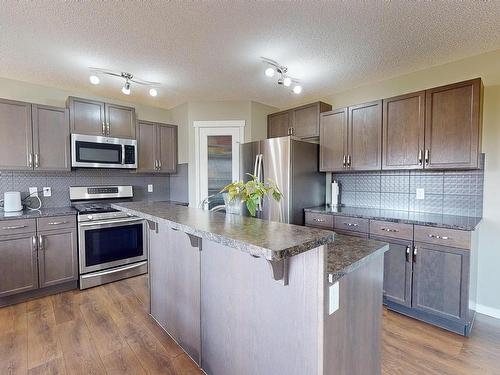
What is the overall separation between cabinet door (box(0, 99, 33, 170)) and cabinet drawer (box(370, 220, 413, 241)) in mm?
3771

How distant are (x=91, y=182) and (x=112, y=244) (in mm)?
1017

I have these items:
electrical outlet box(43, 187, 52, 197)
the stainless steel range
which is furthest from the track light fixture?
electrical outlet box(43, 187, 52, 197)

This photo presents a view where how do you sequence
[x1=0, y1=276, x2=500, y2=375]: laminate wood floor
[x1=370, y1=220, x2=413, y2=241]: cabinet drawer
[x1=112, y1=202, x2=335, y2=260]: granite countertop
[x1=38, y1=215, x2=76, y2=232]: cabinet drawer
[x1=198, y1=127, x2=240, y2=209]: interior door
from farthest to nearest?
[x1=198, y1=127, x2=240, y2=209]: interior door < [x1=38, y1=215, x2=76, y2=232]: cabinet drawer < [x1=370, y1=220, x2=413, y2=241]: cabinet drawer < [x1=0, y1=276, x2=500, y2=375]: laminate wood floor < [x1=112, y1=202, x2=335, y2=260]: granite countertop

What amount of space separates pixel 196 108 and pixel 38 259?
8.94 feet

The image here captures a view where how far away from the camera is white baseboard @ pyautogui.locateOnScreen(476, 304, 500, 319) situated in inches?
92.8

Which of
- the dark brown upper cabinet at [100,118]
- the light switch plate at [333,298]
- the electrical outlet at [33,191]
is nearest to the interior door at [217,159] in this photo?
the dark brown upper cabinet at [100,118]

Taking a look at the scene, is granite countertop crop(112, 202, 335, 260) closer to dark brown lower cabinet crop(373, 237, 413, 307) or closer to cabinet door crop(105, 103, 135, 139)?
dark brown lower cabinet crop(373, 237, 413, 307)

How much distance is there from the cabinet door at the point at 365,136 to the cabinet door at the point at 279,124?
1002 mm

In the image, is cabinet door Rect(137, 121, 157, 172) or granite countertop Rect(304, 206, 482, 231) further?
cabinet door Rect(137, 121, 157, 172)

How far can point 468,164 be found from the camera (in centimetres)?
224

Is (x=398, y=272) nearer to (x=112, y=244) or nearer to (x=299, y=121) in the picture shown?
(x=299, y=121)

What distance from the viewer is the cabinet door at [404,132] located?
2.50 m

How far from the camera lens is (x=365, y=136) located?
289cm

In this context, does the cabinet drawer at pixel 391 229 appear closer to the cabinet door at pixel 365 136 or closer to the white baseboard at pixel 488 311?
the cabinet door at pixel 365 136
